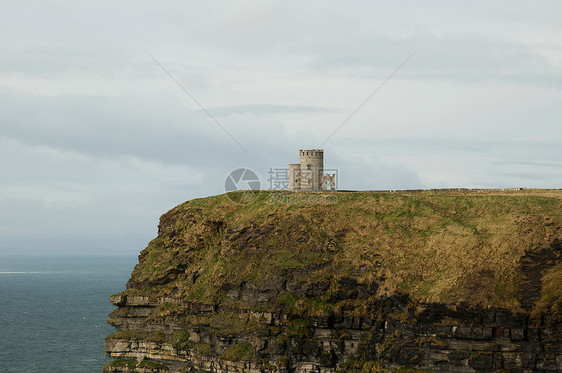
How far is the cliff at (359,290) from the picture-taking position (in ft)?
211

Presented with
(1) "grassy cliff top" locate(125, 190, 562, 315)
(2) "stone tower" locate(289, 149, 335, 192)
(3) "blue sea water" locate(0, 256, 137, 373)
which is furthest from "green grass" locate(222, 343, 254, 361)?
(3) "blue sea water" locate(0, 256, 137, 373)

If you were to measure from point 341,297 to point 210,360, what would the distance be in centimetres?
1899

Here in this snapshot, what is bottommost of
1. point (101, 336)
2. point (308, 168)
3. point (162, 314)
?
point (101, 336)

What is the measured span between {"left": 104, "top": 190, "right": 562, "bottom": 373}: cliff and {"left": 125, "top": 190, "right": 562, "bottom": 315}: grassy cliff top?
0.15 meters

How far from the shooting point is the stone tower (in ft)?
306

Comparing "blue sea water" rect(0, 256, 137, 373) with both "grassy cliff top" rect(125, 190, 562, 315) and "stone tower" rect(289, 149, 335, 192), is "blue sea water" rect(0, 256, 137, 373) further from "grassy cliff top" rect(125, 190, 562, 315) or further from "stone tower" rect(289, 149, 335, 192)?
"stone tower" rect(289, 149, 335, 192)

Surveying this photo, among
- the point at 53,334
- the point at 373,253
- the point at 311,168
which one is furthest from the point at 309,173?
the point at 53,334

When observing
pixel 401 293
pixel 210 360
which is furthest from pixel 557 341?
pixel 210 360

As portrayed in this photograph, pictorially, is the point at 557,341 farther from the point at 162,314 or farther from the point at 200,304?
the point at 162,314

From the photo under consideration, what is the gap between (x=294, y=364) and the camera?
70875 mm

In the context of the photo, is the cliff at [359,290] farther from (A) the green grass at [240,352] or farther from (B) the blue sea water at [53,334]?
(B) the blue sea water at [53,334]

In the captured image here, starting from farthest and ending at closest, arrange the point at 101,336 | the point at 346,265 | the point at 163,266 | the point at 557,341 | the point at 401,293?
the point at 101,336 → the point at 163,266 → the point at 346,265 → the point at 401,293 → the point at 557,341

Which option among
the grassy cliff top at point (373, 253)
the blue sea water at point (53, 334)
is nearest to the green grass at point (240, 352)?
the grassy cliff top at point (373, 253)

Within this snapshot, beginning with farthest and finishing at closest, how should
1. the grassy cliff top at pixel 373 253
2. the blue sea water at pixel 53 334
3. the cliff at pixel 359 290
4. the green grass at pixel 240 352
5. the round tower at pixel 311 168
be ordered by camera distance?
1. the blue sea water at pixel 53 334
2. the round tower at pixel 311 168
3. the green grass at pixel 240 352
4. the grassy cliff top at pixel 373 253
5. the cliff at pixel 359 290
